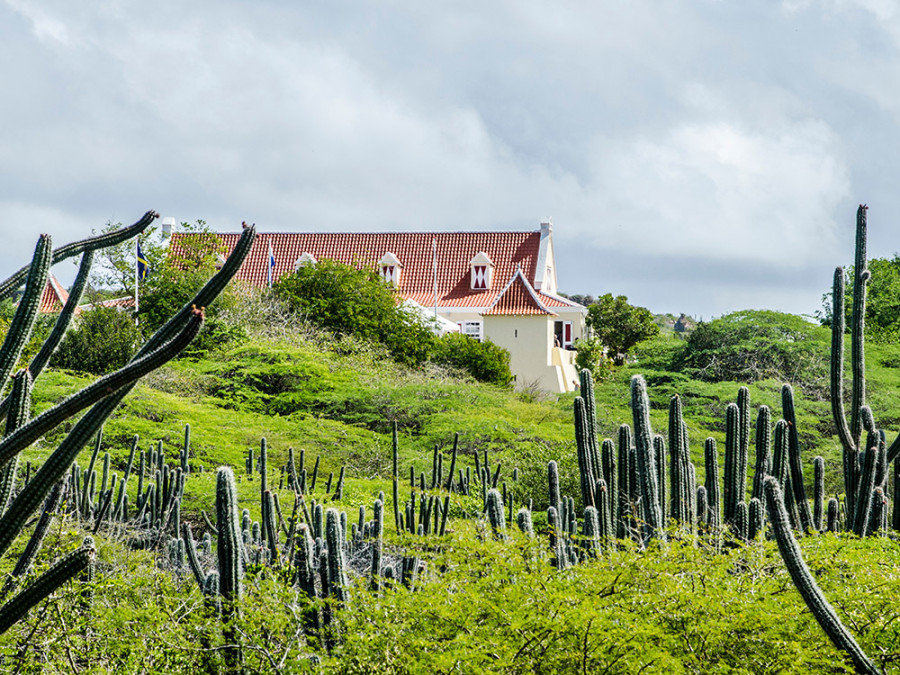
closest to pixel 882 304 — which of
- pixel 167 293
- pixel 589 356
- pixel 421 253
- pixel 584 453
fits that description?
pixel 589 356

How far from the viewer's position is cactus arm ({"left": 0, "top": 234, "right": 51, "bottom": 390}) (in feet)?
9.20

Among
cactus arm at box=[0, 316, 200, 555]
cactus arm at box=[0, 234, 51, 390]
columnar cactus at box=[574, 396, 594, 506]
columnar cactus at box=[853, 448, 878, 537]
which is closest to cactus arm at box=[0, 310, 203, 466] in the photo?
cactus arm at box=[0, 316, 200, 555]

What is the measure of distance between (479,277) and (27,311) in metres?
30.0

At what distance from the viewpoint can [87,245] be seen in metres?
3.25

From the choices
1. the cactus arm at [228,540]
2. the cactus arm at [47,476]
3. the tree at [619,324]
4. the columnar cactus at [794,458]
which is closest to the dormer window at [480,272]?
the tree at [619,324]

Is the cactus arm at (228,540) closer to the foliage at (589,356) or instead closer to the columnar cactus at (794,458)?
the columnar cactus at (794,458)

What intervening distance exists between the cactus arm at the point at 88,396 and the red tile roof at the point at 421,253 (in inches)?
1165

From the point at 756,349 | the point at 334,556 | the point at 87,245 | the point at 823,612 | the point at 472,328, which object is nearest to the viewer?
the point at 87,245

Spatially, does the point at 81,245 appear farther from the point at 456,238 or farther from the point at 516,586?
the point at 456,238

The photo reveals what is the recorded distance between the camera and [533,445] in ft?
42.5

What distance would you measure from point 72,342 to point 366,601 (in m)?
16.5

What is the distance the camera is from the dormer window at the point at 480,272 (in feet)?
107

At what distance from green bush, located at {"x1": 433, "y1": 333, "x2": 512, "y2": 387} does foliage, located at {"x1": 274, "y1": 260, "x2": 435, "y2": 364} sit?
362 millimetres

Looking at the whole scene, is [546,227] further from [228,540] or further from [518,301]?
[228,540]
